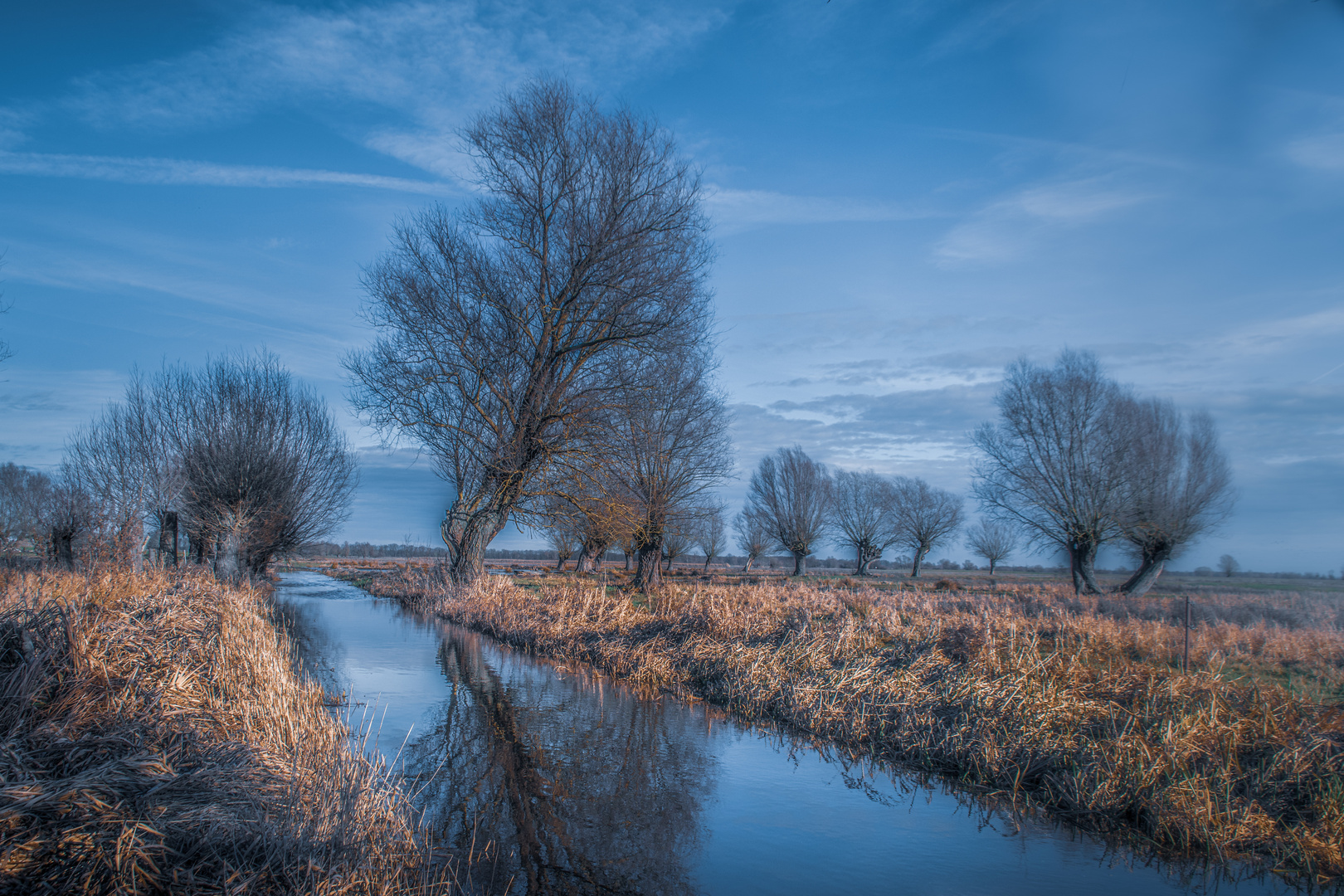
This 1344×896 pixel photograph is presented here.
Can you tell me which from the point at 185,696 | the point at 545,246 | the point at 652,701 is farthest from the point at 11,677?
the point at 545,246

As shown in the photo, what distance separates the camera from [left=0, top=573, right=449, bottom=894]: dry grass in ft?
10.2

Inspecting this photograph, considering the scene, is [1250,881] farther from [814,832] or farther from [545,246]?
[545,246]

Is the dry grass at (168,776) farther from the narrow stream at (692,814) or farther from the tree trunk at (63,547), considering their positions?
the tree trunk at (63,547)

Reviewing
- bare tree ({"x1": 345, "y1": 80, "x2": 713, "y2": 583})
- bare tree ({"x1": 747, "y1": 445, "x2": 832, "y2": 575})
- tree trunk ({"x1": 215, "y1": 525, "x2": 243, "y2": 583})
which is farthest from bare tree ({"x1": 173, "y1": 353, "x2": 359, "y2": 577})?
bare tree ({"x1": 747, "y1": 445, "x2": 832, "y2": 575})

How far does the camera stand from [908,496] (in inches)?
2355

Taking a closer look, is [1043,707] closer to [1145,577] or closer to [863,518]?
[1145,577]

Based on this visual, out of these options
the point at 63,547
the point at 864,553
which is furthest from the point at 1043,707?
the point at 864,553

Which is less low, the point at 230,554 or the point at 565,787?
the point at 230,554

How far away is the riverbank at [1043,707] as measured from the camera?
17.5 feet

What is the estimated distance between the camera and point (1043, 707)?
713cm

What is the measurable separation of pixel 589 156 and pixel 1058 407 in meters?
23.5

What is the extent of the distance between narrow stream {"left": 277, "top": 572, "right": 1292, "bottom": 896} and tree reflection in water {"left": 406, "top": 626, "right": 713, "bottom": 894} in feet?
0.06

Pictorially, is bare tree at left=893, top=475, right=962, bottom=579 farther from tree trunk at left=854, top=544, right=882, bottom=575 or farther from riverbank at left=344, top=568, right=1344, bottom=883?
riverbank at left=344, top=568, right=1344, bottom=883

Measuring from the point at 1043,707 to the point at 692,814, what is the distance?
404cm
